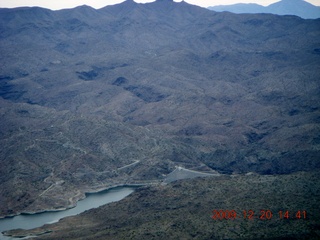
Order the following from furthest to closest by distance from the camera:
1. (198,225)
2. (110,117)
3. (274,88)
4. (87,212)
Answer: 1. (274,88)
2. (110,117)
3. (87,212)
4. (198,225)

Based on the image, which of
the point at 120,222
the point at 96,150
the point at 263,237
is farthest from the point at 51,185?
the point at 263,237

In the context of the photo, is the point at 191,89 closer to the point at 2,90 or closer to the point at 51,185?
the point at 2,90
